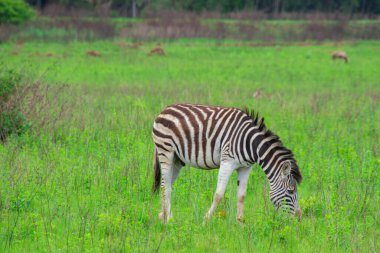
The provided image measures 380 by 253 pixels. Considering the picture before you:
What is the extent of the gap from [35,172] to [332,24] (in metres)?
49.5

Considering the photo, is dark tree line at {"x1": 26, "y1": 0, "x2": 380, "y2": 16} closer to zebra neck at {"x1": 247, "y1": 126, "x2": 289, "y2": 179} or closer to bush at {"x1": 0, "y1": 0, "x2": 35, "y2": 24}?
bush at {"x1": 0, "y1": 0, "x2": 35, "y2": 24}

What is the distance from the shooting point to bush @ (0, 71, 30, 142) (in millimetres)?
12266

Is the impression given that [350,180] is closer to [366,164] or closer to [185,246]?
[366,164]

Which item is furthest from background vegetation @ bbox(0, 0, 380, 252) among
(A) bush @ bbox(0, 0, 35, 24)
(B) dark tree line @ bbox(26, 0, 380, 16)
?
(B) dark tree line @ bbox(26, 0, 380, 16)

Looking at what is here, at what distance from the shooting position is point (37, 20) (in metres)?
48.2

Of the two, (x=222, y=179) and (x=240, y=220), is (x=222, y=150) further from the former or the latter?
(x=240, y=220)

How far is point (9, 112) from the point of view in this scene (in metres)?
12.3

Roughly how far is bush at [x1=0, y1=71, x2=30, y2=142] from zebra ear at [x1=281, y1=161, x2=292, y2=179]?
6402 millimetres

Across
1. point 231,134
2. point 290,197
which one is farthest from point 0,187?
point 290,197

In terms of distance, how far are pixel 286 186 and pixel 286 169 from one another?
0.65 feet

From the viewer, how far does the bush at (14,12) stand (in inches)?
1658

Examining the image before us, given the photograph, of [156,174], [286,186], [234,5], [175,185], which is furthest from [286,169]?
[234,5]

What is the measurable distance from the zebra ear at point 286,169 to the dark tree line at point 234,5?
186 ft

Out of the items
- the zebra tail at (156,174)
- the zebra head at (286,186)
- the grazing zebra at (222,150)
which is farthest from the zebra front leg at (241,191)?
the zebra tail at (156,174)
